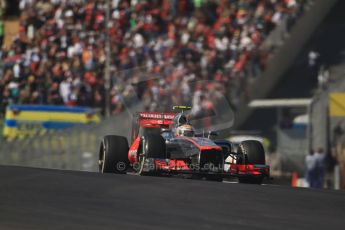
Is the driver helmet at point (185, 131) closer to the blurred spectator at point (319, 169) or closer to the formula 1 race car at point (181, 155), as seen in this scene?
the formula 1 race car at point (181, 155)

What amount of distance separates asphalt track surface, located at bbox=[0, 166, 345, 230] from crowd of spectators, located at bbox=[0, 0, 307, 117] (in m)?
9.20

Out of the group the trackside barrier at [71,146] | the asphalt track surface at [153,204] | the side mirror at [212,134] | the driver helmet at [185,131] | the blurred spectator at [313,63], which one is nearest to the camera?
the asphalt track surface at [153,204]

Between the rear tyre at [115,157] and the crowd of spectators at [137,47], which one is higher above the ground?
the crowd of spectators at [137,47]

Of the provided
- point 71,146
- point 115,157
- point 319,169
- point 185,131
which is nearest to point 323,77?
point 319,169

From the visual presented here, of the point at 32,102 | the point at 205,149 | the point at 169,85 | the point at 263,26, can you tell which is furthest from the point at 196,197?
the point at 32,102

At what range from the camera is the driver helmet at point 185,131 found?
46.2 ft

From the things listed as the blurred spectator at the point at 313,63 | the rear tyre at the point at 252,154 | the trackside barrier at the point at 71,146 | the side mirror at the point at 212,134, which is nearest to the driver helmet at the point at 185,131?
the side mirror at the point at 212,134

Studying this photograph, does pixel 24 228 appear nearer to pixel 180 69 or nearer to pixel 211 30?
pixel 180 69

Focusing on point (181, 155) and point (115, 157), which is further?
point (115, 157)

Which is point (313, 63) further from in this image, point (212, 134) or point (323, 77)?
point (212, 134)

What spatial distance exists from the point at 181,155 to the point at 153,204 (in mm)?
4440

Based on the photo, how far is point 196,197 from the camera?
32.6 feet

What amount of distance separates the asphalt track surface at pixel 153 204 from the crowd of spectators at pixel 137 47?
30.2ft

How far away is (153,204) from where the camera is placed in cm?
930
